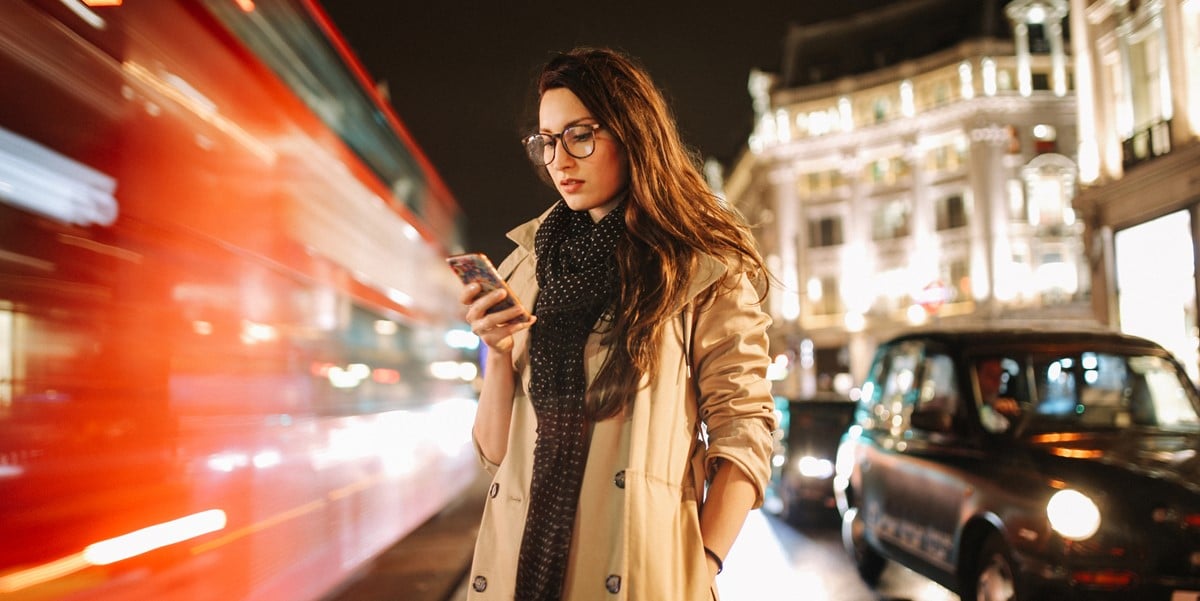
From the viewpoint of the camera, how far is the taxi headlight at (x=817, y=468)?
1271 cm

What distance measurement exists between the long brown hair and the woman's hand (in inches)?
8.6

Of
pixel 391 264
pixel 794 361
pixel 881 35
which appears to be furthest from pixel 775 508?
pixel 881 35

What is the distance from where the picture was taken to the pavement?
7.75 m

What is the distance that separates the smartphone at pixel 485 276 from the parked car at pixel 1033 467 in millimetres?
4516

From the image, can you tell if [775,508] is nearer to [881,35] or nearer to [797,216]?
[797,216]

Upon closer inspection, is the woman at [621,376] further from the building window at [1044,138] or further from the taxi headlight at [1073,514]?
the building window at [1044,138]

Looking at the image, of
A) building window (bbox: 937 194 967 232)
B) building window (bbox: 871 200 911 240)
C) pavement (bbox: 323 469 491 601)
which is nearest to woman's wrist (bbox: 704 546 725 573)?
pavement (bbox: 323 469 491 601)

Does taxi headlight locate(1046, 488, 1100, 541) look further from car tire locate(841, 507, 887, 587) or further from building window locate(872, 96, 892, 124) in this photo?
building window locate(872, 96, 892, 124)

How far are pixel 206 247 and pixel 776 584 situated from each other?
18.9 feet

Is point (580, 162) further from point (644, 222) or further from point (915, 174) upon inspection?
point (915, 174)

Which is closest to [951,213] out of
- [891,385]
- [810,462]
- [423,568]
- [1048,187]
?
[1048,187]

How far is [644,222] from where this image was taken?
2.34m

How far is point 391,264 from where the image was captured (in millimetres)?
10773

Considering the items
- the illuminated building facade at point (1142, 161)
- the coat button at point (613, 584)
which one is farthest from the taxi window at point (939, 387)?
the illuminated building facade at point (1142, 161)
